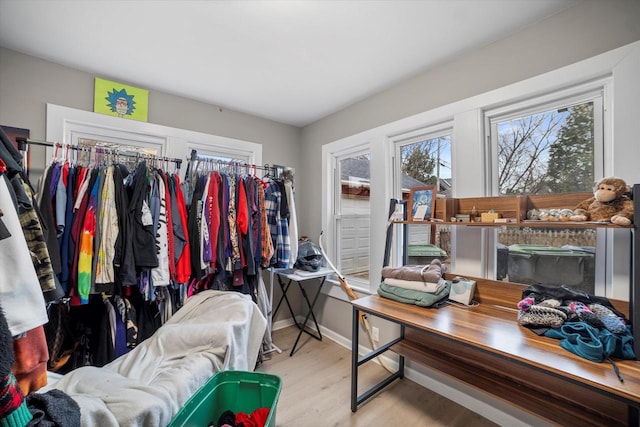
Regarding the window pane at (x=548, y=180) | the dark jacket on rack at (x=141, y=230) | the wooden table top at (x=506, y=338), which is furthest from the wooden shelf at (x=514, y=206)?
the dark jacket on rack at (x=141, y=230)

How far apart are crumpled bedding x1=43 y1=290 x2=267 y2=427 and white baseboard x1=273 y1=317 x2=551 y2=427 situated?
1263 mm

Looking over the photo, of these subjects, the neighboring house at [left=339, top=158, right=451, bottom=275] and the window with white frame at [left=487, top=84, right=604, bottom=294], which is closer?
the window with white frame at [left=487, top=84, right=604, bottom=294]

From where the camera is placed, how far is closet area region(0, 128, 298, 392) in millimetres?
1565

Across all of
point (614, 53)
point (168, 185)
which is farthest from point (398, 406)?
point (614, 53)

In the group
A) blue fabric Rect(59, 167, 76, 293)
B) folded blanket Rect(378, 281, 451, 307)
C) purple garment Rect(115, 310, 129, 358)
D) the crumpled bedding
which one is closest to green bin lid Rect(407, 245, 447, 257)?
folded blanket Rect(378, 281, 451, 307)

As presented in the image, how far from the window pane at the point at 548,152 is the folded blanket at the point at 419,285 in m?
0.77

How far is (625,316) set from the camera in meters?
1.27

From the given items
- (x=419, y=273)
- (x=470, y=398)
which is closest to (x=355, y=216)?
(x=419, y=273)

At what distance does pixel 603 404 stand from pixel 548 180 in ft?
3.91

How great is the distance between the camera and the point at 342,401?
6.26 ft

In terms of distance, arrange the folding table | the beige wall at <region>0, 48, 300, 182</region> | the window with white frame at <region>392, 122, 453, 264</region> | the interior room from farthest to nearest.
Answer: the folding table < the window with white frame at <region>392, 122, 453, 264</region> < the beige wall at <region>0, 48, 300, 182</region> < the interior room

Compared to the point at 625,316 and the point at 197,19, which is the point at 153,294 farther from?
the point at 625,316

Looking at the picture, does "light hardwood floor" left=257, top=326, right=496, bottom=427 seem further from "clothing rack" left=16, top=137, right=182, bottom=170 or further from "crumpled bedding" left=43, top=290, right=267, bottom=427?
"clothing rack" left=16, top=137, right=182, bottom=170

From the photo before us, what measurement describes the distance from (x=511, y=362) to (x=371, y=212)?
1.54 metres
